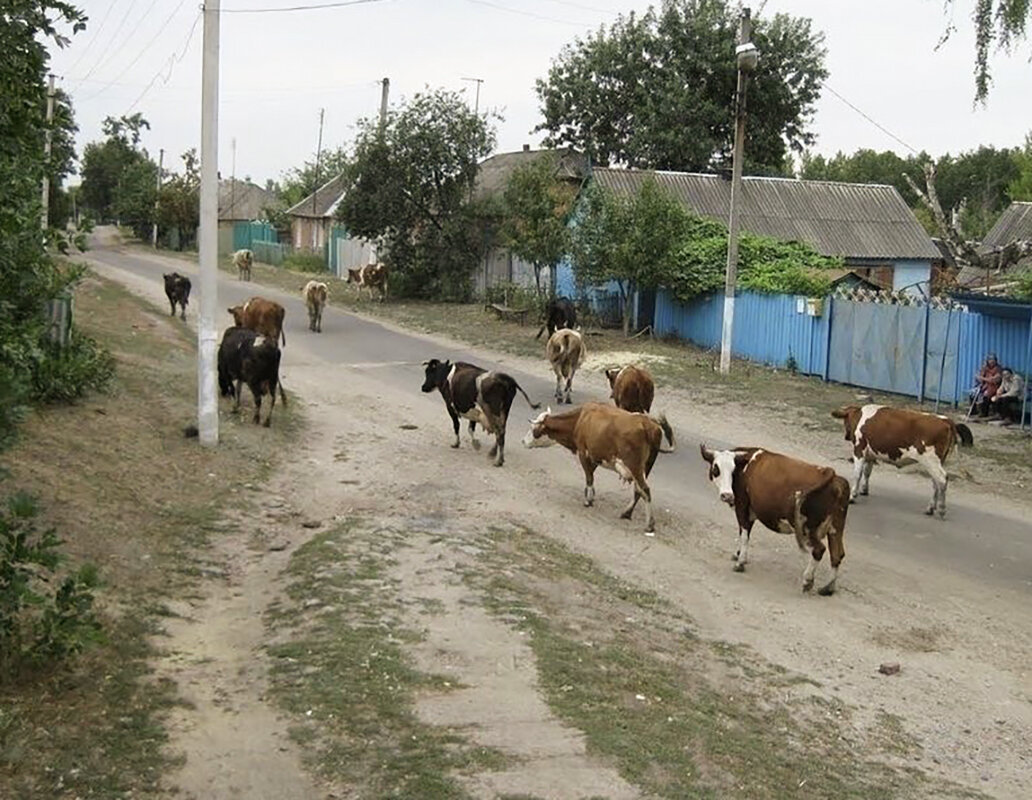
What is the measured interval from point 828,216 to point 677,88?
32.3 ft

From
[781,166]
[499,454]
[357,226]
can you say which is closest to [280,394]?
[499,454]

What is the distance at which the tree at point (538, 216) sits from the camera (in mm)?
33594

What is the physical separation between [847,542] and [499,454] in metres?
4.99

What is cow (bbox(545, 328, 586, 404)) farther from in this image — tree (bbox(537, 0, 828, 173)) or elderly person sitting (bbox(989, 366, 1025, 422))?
tree (bbox(537, 0, 828, 173))

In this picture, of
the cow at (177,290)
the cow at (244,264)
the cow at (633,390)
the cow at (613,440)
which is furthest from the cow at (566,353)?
the cow at (244,264)

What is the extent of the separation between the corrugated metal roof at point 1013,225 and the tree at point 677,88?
9809mm

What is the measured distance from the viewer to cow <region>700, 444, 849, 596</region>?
11.3 meters

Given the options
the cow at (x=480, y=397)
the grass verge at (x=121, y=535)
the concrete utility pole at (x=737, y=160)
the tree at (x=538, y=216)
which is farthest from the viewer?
the tree at (x=538, y=216)

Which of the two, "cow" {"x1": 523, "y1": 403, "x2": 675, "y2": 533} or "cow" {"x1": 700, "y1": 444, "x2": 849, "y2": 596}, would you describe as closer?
"cow" {"x1": 700, "y1": 444, "x2": 849, "y2": 596}

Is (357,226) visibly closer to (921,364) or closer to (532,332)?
(532,332)

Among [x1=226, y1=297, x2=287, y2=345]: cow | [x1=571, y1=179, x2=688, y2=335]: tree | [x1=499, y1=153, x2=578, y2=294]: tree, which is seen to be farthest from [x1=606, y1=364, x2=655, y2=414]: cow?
[x1=499, y1=153, x2=578, y2=294]: tree

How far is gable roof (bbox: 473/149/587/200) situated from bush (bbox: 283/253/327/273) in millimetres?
13834

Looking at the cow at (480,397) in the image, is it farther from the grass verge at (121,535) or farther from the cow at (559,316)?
the cow at (559,316)

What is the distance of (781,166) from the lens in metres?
55.5
